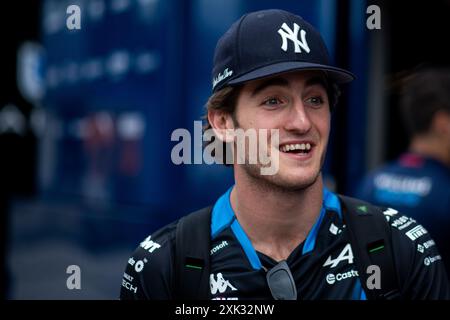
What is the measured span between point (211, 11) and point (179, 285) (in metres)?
2.01

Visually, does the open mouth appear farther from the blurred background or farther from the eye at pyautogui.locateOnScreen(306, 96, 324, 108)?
the blurred background

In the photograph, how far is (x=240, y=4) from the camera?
346 centimetres

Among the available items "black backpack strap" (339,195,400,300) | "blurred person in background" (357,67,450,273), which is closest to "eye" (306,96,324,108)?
"black backpack strap" (339,195,400,300)

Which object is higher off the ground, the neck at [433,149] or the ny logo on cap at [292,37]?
the ny logo on cap at [292,37]

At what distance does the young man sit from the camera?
1960 mm

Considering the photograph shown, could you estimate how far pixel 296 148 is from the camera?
1.97m

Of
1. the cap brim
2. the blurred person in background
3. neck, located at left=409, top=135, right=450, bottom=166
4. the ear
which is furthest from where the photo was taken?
neck, located at left=409, top=135, right=450, bottom=166

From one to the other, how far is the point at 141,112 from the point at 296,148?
2.23 m

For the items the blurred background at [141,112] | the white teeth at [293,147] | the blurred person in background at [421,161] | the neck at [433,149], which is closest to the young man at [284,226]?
the white teeth at [293,147]

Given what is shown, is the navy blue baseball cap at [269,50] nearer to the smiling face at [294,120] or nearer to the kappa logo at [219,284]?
the smiling face at [294,120]

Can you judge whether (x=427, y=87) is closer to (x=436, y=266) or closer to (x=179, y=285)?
(x=436, y=266)

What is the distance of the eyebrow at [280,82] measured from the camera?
78.0 inches

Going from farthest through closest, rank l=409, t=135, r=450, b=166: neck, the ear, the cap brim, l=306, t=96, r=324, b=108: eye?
l=409, t=135, r=450, b=166: neck < the ear < l=306, t=96, r=324, b=108: eye < the cap brim

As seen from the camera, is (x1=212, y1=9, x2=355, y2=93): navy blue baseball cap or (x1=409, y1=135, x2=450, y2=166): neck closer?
(x1=212, y1=9, x2=355, y2=93): navy blue baseball cap
